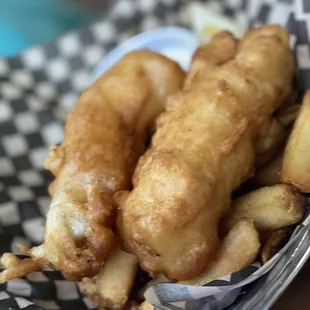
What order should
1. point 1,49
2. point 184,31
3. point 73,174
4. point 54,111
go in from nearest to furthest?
point 73,174 < point 54,111 < point 184,31 < point 1,49

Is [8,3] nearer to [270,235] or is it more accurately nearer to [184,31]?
[184,31]

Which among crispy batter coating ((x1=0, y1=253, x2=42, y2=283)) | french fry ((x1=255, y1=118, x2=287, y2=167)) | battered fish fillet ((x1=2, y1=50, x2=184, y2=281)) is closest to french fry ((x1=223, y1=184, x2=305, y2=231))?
french fry ((x1=255, y1=118, x2=287, y2=167))

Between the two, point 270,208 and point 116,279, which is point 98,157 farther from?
point 270,208

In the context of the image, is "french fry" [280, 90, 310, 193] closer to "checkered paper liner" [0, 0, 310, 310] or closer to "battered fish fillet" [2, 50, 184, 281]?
"checkered paper liner" [0, 0, 310, 310]

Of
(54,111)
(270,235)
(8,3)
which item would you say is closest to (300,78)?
(270,235)

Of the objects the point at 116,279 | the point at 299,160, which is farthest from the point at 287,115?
the point at 116,279

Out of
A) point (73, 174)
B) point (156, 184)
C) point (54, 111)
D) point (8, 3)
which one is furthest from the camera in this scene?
point (8, 3)

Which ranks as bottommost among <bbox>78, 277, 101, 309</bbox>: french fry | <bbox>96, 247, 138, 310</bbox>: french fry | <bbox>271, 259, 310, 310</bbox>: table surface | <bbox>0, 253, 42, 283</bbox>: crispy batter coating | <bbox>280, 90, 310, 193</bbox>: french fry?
<bbox>271, 259, 310, 310</bbox>: table surface
